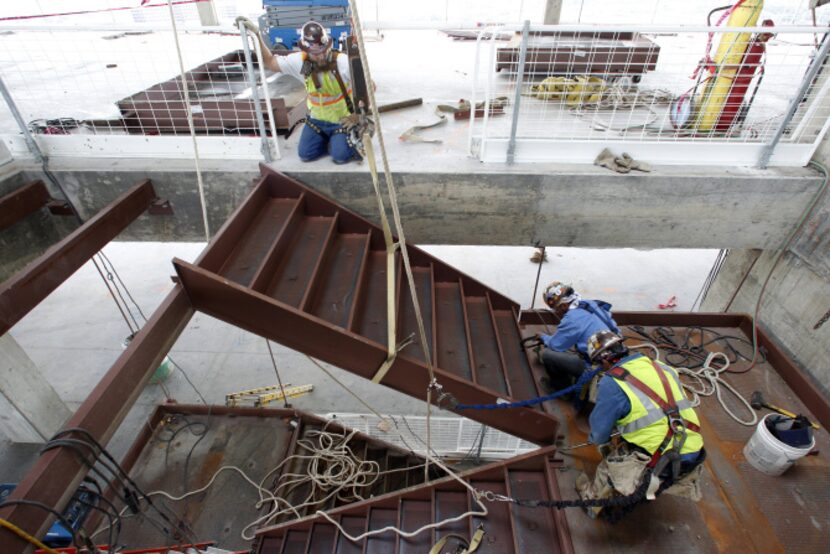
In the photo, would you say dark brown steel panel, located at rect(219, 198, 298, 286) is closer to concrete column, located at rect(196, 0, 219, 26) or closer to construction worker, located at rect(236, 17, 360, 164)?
construction worker, located at rect(236, 17, 360, 164)

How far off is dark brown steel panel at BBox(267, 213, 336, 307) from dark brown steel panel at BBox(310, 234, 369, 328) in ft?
0.46

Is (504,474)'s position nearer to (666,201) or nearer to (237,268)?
(237,268)

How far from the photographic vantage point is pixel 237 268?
3334 mm

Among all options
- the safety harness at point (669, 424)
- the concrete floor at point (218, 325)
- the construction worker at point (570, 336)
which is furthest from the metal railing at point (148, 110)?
the safety harness at point (669, 424)

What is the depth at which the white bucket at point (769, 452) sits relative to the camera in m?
3.50

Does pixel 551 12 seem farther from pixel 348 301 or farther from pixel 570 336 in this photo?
pixel 348 301

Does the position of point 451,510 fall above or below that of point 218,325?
above

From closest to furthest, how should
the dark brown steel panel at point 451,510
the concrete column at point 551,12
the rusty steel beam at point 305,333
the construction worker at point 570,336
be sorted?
the rusty steel beam at point 305,333 < the dark brown steel panel at point 451,510 < the construction worker at point 570,336 < the concrete column at point 551,12

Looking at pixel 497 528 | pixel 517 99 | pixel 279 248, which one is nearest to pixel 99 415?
pixel 279 248

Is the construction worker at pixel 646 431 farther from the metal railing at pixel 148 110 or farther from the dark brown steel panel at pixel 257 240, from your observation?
the metal railing at pixel 148 110

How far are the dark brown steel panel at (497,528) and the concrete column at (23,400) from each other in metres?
5.31

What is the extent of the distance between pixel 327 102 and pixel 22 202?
3350mm

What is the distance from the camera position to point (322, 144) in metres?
4.55

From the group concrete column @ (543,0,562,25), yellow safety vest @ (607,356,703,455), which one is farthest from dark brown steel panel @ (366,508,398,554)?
concrete column @ (543,0,562,25)
